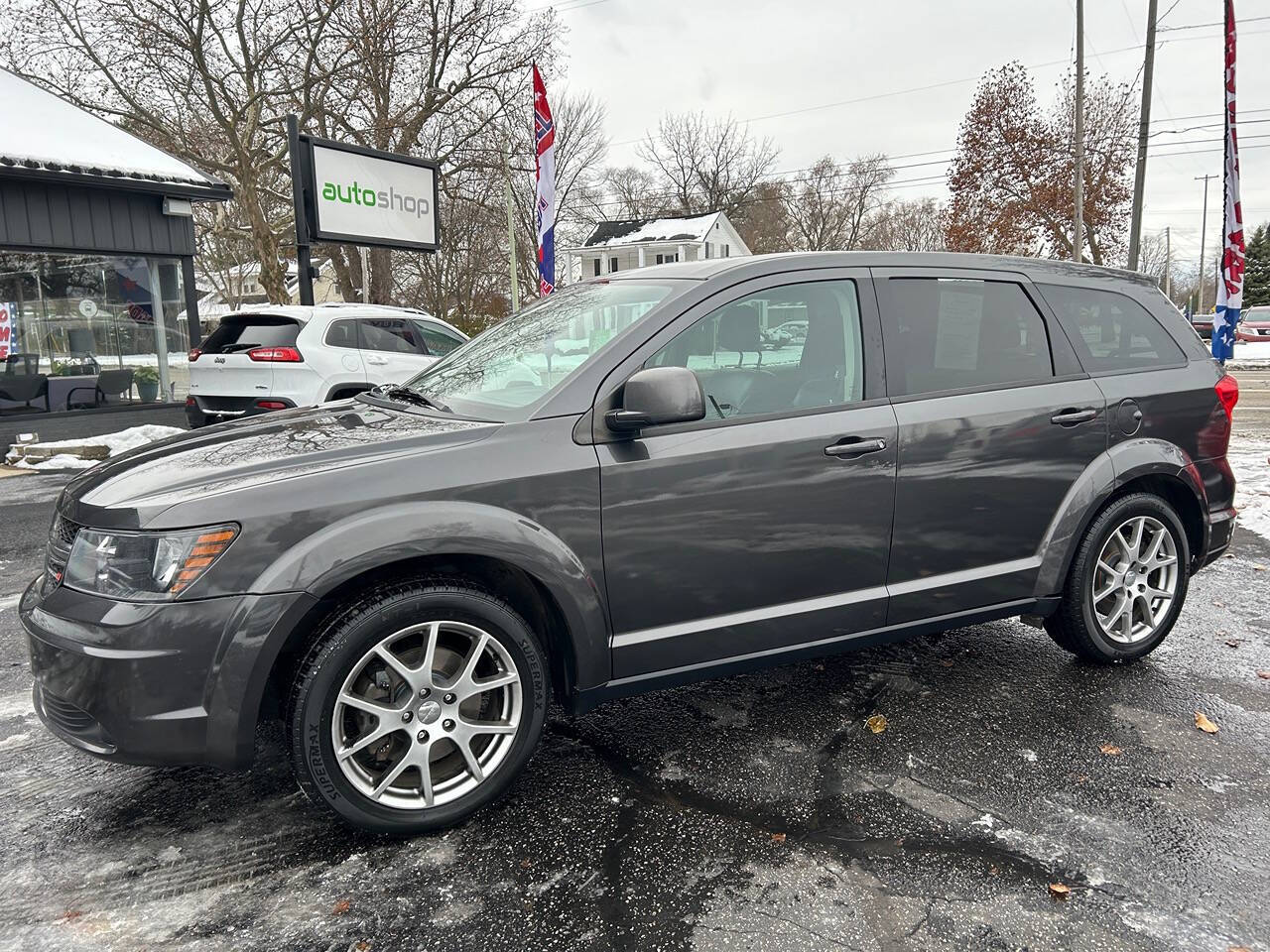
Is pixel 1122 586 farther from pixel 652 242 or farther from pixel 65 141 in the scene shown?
pixel 652 242

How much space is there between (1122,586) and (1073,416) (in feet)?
2.92

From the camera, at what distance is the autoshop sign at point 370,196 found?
1223cm

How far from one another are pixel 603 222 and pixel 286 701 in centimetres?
5966

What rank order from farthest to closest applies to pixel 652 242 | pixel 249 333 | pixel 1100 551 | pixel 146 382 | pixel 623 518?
pixel 652 242
pixel 146 382
pixel 249 333
pixel 1100 551
pixel 623 518

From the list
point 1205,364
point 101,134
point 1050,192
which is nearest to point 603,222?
point 1050,192

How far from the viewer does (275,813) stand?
276 centimetres

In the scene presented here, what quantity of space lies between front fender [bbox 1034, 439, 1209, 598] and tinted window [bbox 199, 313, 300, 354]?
8.04 m

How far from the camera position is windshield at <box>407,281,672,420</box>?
2986 mm

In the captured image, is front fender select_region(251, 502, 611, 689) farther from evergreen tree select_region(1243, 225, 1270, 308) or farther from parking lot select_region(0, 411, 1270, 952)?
evergreen tree select_region(1243, 225, 1270, 308)

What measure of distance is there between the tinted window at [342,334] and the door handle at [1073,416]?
7.95 m

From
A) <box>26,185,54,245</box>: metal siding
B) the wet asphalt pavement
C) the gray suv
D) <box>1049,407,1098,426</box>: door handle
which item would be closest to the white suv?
<box>26,185,54,245</box>: metal siding

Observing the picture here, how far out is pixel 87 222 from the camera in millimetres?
11500

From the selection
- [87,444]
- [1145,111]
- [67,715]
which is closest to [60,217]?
[87,444]

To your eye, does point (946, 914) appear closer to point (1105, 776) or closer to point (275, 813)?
point (1105, 776)
